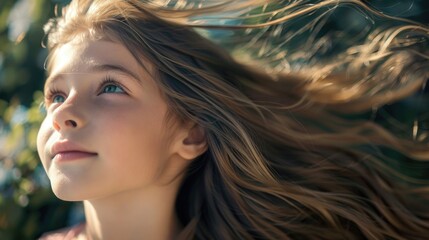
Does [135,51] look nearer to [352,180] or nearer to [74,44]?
[74,44]

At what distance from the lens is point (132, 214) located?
6.66 feet

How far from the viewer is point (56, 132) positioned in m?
1.94

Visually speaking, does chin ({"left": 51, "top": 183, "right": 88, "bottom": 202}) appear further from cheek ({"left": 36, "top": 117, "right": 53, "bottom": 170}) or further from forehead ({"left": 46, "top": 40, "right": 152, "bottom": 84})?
forehead ({"left": 46, "top": 40, "right": 152, "bottom": 84})

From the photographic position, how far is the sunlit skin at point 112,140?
1880mm

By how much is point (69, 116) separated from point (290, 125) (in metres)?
0.66

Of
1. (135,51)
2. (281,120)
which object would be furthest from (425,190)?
(135,51)

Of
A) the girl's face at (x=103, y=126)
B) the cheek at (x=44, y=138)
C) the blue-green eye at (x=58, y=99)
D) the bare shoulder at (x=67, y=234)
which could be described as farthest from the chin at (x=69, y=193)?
the bare shoulder at (x=67, y=234)

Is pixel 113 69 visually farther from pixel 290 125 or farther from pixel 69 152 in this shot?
pixel 290 125

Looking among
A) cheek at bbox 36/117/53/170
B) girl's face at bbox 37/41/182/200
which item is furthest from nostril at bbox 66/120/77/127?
cheek at bbox 36/117/53/170

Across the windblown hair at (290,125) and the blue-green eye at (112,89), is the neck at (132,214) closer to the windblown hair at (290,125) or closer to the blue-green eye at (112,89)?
Answer: the windblown hair at (290,125)

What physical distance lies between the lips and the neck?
0.61 ft

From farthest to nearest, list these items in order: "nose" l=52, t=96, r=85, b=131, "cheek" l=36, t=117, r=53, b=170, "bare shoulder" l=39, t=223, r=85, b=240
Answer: "bare shoulder" l=39, t=223, r=85, b=240 < "cheek" l=36, t=117, r=53, b=170 < "nose" l=52, t=96, r=85, b=131

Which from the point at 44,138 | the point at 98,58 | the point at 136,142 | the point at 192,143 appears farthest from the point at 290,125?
the point at 44,138

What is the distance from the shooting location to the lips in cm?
188
